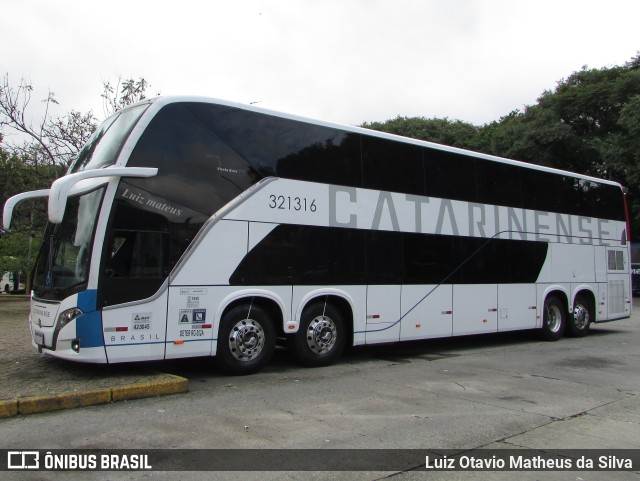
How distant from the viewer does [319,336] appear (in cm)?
896

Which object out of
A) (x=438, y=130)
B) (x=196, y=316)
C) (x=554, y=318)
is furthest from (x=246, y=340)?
(x=438, y=130)

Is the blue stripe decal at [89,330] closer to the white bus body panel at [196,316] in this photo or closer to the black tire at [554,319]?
the white bus body panel at [196,316]

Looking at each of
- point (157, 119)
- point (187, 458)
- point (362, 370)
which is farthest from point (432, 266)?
point (187, 458)

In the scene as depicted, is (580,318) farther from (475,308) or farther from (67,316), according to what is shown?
(67,316)

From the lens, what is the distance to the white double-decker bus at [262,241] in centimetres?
714

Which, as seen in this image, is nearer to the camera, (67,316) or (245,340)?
(67,316)

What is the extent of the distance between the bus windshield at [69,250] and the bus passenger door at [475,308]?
705 cm

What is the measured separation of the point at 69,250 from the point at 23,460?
3366 mm

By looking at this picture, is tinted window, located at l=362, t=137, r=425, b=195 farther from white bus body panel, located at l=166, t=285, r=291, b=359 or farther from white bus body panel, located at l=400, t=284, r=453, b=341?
white bus body panel, located at l=166, t=285, r=291, b=359

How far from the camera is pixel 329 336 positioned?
9.08 meters

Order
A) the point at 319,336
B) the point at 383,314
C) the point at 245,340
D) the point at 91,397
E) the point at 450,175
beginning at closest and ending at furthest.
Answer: the point at 91,397
the point at 245,340
the point at 319,336
the point at 383,314
the point at 450,175

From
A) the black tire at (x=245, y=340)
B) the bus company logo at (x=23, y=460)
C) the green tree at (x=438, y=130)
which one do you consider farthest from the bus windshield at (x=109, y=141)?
the green tree at (x=438, y=130)

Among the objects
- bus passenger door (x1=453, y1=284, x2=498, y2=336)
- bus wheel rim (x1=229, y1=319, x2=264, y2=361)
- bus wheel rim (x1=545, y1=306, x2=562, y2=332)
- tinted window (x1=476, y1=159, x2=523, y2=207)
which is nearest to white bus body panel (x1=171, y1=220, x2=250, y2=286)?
bus wheel rim (x1=229, y1=319, x2=264, y2=361)

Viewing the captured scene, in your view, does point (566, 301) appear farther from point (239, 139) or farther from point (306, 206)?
point (239, 139)
